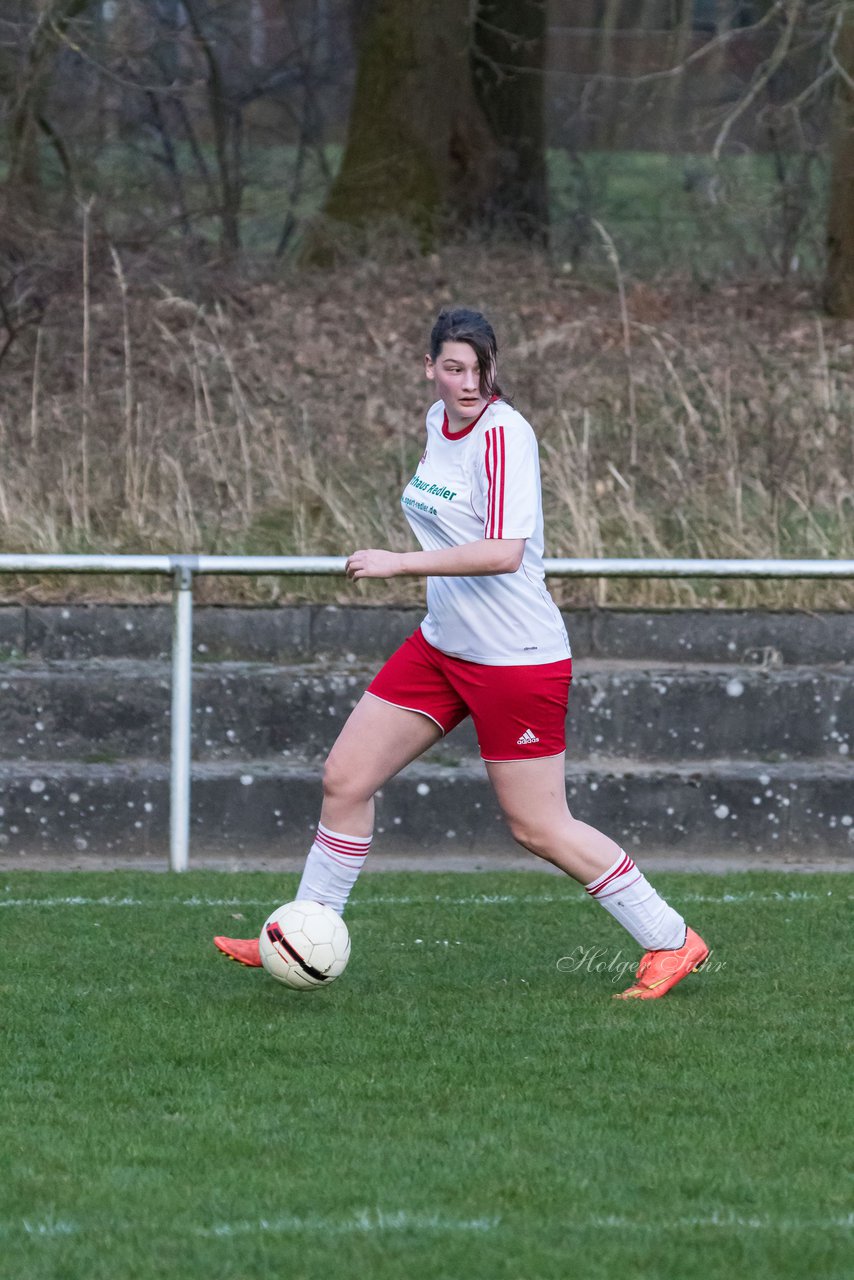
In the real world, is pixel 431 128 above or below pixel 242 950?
above

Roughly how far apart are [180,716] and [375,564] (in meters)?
3.14

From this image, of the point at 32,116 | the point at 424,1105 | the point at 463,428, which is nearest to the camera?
the point at 424,1105

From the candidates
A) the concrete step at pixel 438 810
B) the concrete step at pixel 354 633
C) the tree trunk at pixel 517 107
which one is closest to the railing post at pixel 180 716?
the concrete step at pixel 438 810

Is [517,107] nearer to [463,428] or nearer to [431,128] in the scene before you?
[431,128]

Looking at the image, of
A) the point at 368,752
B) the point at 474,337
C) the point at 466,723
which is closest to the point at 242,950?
the point at 368,752

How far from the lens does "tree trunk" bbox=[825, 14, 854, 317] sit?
16.3 metres

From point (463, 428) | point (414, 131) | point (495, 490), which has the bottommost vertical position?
point (495, 490)

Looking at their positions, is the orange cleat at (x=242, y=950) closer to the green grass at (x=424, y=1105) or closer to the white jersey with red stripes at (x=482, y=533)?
the green grass at (x=424, y=1105)

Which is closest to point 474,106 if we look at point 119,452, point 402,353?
point 402,353

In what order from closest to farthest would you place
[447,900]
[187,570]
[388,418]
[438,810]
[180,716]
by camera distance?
[447,900]
[180,716]
[187,570]
[438,810]
[388,418]

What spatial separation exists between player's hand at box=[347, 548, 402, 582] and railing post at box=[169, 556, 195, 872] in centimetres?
307

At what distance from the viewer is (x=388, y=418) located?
1393 centimetres

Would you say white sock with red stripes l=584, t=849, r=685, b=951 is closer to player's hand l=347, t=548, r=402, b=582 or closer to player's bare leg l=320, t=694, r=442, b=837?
player's bare leg l=320, t=694, r=442, b=837

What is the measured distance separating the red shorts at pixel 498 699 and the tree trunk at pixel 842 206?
11.8m
